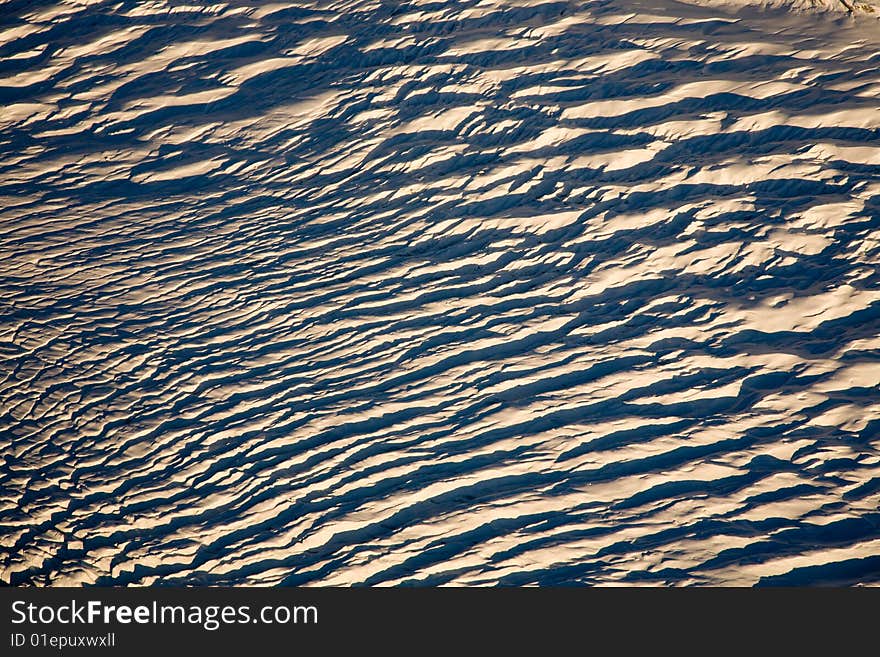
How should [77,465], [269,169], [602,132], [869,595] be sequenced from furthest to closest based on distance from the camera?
[269,169] < [602,132] < [77,465] < [869,595]

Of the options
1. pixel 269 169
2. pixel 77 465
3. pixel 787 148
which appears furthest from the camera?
pixel 269 169

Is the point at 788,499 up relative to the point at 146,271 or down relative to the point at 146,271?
down

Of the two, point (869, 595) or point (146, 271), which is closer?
point (869, 595)

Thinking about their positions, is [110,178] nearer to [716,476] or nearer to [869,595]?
[716,476]

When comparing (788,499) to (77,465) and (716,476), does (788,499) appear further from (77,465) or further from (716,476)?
(77,465)

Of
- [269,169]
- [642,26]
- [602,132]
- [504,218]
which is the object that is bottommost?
[504,218]

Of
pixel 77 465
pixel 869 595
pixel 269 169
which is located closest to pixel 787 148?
pixel 869 595

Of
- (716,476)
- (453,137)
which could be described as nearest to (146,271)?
(453,137)
